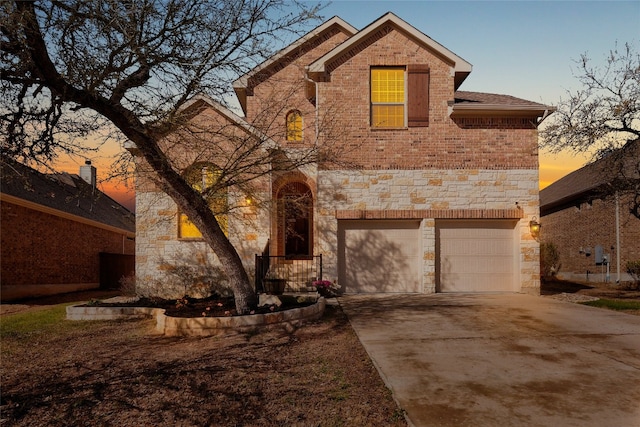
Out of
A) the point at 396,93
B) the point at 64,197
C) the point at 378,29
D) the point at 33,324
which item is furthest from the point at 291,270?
the point at 64,197

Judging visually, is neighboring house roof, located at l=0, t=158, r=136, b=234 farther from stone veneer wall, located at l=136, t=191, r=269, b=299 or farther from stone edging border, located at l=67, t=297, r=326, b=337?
stone edging border, located at l=67, t=297, r=326, b=337

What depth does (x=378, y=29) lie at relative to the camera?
539 inches

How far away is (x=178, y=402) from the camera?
5.00m

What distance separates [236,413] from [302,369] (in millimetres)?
1561

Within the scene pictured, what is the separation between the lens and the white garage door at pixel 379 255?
13.8 m

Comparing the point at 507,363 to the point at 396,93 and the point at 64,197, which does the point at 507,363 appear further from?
the point at 64,197

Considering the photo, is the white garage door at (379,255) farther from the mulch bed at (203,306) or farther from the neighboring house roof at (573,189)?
the neighboring house roof at (573,189)

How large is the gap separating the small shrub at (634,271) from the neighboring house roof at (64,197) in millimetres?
19591

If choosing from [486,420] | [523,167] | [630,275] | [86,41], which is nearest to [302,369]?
[486,420]

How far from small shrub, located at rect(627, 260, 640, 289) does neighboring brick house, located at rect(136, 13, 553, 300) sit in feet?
28.6

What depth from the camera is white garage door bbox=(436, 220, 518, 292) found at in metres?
13.8

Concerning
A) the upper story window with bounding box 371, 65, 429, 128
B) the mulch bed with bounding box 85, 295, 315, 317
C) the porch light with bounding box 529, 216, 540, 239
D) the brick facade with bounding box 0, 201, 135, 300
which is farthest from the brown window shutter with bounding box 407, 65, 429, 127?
the brick facade with bounding box 0, 201, 135, 300

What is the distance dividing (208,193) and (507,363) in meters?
6.17

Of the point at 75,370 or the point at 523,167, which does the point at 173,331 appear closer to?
the point at 75,370
